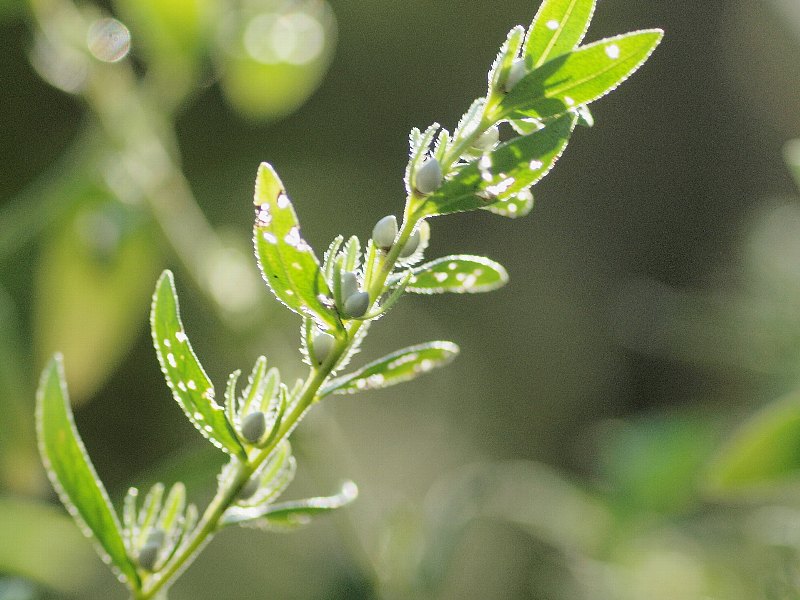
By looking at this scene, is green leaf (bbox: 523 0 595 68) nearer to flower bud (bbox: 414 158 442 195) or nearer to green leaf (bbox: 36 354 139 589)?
flower bud (bbox: 414 158 442 195)

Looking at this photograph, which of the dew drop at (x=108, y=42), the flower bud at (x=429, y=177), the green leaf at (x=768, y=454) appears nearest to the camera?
the flower bud at (x=429, y=177)

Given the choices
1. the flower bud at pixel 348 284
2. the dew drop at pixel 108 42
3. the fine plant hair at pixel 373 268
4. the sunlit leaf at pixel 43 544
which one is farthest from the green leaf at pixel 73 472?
the dew drop at pixel 108 42

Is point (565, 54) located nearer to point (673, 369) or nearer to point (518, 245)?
point (673, 369)

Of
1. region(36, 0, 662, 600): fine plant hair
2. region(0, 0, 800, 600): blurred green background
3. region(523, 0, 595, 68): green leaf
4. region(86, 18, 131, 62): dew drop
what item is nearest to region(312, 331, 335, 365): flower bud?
region(36, 0, 662, 600): fine plant hair

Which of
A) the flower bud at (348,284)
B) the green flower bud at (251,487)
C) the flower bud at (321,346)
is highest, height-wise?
the flower bud at (348,284)

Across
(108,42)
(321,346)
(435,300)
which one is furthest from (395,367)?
(435,300)

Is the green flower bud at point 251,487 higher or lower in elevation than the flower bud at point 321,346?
lower

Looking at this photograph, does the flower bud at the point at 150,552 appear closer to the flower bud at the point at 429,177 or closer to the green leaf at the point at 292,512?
the green leaf at the point at 292,512
